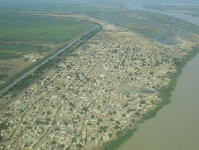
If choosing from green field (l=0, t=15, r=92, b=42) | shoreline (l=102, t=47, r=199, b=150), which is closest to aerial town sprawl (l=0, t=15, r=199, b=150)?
shoreline (l=102, t=47, r=199, b=150)

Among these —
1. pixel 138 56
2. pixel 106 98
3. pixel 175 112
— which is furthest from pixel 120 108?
pixel 138 56

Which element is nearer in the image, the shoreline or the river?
the shoreline

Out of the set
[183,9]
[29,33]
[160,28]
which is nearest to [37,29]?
[29,33]

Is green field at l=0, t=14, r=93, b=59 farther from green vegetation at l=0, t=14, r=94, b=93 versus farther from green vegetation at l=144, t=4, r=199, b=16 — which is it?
green vegetation at l=144, t=4, r=199, b=16

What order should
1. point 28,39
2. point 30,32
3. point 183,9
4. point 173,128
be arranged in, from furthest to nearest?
point 183,9 → point 30,32 → point 28,39 → point 173,128

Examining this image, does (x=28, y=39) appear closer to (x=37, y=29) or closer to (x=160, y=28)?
(x=37, y=29)

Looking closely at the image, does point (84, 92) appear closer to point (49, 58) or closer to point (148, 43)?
point (49, 58)
